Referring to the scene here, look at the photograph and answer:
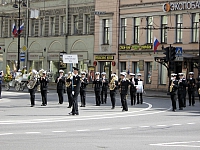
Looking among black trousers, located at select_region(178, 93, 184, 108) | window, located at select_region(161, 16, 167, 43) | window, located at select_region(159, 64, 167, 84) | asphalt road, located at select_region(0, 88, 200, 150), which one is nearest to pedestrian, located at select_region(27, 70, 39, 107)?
asphalt road, located at select_region(0, 88, 200, 150)

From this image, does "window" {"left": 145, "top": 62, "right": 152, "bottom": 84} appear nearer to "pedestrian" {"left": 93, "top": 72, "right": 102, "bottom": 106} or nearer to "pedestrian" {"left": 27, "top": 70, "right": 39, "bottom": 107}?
"pedestrian" {"left": 93, "top": 72, "right": 102, "bottom": 106}

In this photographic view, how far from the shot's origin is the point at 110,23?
2240 inches

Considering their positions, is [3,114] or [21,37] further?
[21,37]

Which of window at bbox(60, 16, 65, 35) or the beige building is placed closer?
the beige building

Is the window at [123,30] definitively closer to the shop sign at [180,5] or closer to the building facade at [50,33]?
the building facade at [50,33]

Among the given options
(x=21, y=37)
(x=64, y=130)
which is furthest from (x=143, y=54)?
(x=64, y=130)

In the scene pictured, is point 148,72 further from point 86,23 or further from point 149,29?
point 86,23

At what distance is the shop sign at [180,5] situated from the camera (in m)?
48.7

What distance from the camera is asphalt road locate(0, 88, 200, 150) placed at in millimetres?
14641

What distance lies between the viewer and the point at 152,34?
173 feet

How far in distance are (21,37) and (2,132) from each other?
50704 mm

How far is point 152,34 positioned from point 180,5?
13.5 ft

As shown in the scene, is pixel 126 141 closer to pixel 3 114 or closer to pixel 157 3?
pixel 3 114

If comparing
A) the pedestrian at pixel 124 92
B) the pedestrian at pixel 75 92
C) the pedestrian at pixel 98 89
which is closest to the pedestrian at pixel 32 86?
the pedestrian at pixel 98 89
